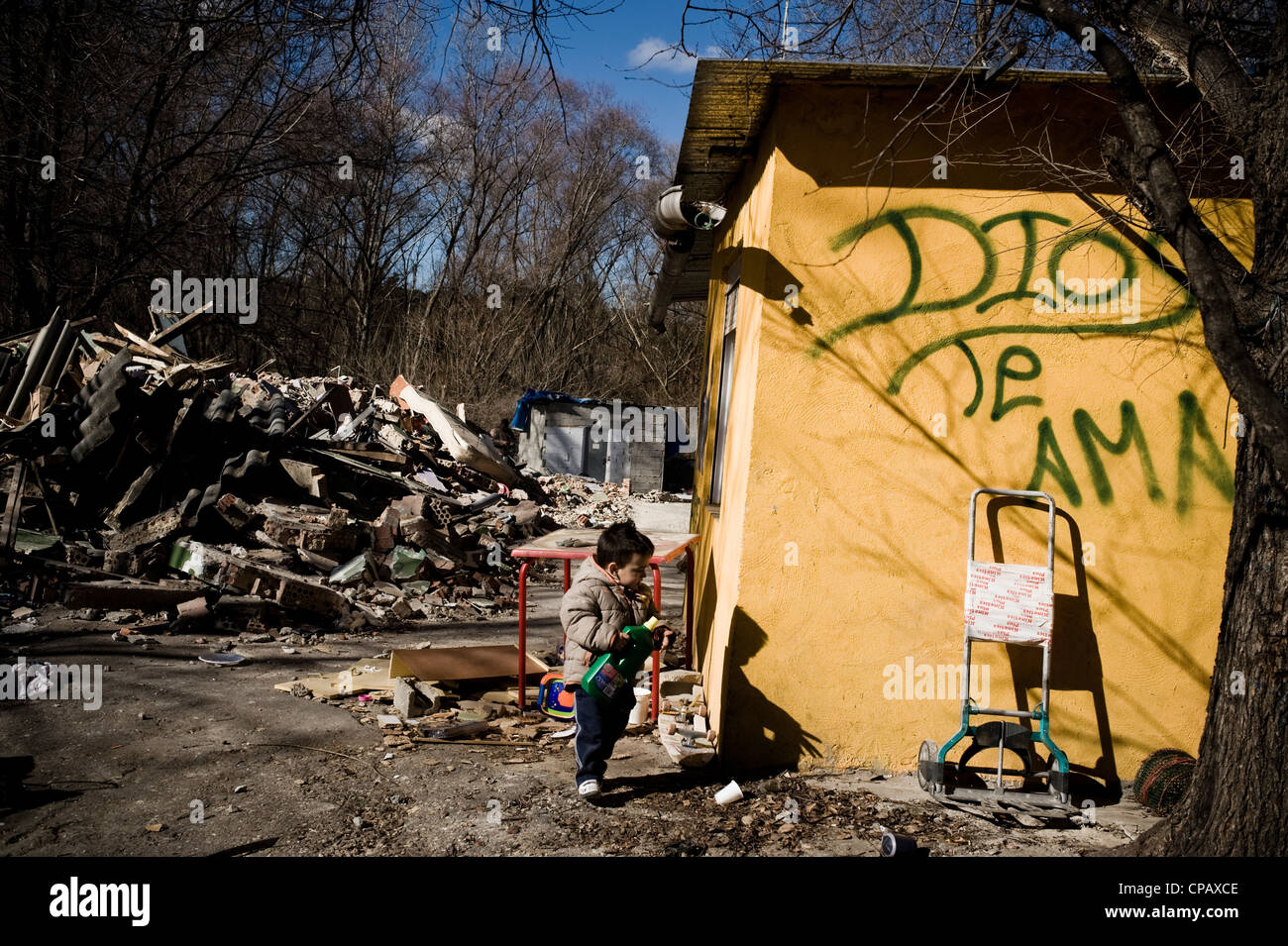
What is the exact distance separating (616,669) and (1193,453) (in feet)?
11.4

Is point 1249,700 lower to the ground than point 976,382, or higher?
lower

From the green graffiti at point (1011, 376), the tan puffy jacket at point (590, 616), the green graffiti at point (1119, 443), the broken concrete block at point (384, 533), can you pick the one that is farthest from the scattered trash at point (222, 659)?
the green graffiti at point (1119, 443)

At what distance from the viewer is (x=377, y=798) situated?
438 cm

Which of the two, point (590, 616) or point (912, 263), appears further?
point (912, 263)

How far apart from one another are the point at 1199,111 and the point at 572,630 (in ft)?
14.1

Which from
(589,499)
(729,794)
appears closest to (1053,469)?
(729,794)

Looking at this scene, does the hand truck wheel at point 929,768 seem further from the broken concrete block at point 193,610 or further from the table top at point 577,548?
the broken concrete block at point 193,610

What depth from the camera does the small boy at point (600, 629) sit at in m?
4.45

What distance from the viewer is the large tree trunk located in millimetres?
3158

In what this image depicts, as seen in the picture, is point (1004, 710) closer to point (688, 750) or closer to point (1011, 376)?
point (688, 750)

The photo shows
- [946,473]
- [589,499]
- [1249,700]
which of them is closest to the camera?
[1249,700]

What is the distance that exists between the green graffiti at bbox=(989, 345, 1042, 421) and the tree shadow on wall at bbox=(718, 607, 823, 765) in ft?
6.04

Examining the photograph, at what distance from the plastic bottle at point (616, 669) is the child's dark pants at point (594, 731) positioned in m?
0.04
